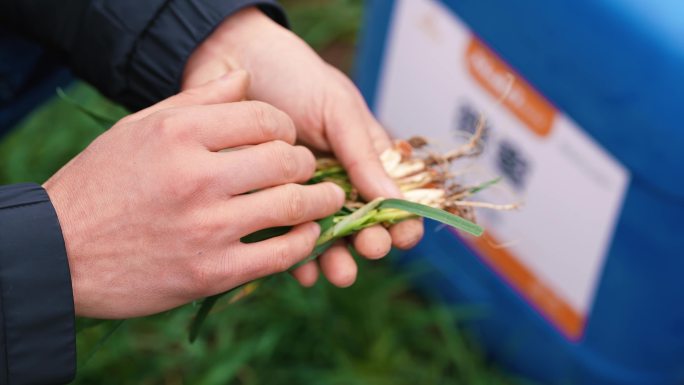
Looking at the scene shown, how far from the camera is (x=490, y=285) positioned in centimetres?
200

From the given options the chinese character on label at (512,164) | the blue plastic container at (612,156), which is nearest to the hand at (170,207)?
the blue plastic container at (612,156)

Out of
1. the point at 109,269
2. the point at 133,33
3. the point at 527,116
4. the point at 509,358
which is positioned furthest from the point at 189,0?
the point at 509,358

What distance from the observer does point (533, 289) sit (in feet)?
6.19

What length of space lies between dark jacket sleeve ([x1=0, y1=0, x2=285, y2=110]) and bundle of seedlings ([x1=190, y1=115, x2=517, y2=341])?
0.25 metres

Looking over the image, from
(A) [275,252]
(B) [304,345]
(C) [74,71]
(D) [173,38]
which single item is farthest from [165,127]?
(B) [304,345]

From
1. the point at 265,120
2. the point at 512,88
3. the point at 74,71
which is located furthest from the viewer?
the point at 512,88

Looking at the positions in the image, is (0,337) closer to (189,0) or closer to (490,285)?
(189,0)

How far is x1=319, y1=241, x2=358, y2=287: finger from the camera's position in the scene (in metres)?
1.20

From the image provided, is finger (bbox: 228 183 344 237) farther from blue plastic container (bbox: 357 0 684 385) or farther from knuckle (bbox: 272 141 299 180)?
blue plastic container (bbox: 357 0 684 385)

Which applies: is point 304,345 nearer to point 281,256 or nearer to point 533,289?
point 533,289

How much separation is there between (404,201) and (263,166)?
24cm

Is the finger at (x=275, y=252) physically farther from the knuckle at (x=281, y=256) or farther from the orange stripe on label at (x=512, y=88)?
the orange stripe on label at (x=512, y=88)

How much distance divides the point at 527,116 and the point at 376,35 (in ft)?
1.68

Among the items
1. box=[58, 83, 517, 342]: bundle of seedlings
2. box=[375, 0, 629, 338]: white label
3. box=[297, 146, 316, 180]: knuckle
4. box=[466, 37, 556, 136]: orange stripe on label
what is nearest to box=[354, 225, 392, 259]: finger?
box=[58, 83, 517, 342]: bundle of seedlings
